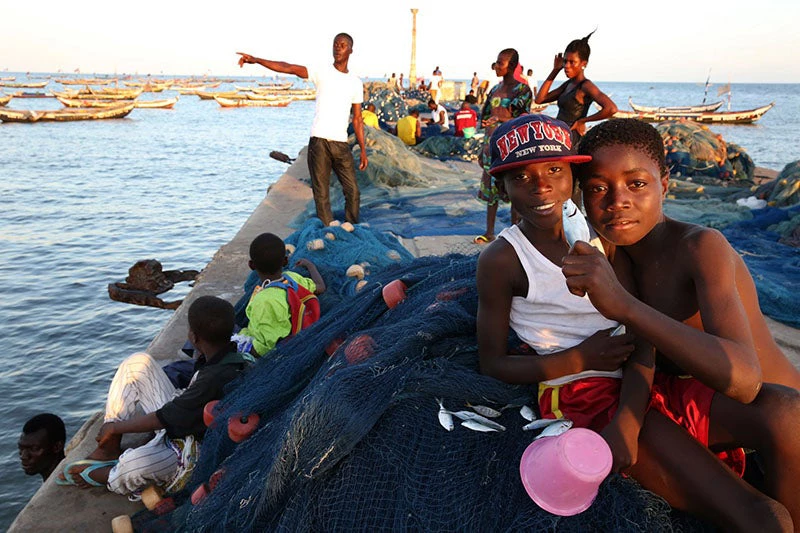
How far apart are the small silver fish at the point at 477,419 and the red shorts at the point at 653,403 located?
0.55 ft

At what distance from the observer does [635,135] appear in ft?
6.19

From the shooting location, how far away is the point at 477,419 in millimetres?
1973

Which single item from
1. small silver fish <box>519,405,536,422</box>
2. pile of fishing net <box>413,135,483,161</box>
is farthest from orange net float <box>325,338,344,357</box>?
pile of fishing net <box>413,135,483,161</box>

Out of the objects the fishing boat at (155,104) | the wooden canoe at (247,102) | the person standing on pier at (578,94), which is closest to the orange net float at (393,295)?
the person standing on pier at (578,94)

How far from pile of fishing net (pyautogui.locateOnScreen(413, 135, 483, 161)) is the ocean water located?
15.7 ft

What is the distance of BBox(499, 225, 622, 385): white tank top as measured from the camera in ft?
6.51

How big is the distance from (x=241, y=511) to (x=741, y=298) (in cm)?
186

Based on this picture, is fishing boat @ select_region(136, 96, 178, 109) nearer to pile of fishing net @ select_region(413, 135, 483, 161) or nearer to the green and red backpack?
pile of fishing net @ select_region(413, 135, 483, 161)

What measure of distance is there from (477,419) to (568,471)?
1.54 feet

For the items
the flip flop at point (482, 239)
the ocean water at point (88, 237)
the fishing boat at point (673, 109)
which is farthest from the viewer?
the fishing boat at point (673, 109)

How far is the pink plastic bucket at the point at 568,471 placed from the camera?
1.53 m

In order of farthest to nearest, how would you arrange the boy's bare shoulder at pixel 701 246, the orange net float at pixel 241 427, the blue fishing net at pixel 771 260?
the blue fishing net at pixel 771 260, the orange net float at pixel 241 427, the boy's bare shoulder at pixel 701 246

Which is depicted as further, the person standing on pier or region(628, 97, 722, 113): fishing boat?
region(628, 97, 722, 113): fishing boat

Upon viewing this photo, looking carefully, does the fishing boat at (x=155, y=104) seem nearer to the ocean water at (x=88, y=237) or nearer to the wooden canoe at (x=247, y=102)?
the wooden canoe at (x=247, y=102)
